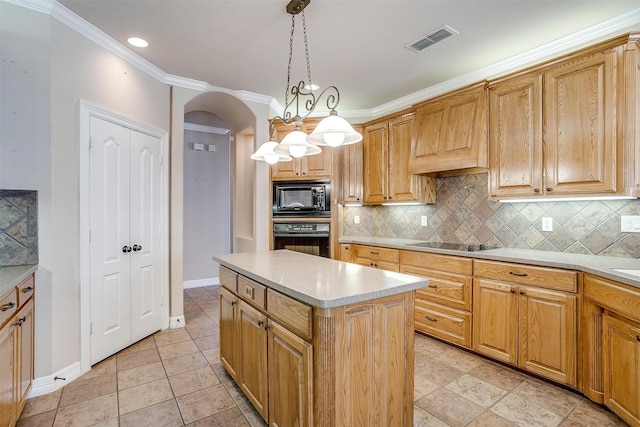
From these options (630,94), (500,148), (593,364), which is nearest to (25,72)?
(500,148)

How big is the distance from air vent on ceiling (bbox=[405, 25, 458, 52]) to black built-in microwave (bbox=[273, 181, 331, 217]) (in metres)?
1.81

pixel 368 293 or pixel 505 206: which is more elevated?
pixel 505 206

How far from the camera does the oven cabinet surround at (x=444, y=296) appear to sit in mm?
2764

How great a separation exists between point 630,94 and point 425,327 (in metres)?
2.43

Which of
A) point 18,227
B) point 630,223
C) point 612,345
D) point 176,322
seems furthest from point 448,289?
point 18,227

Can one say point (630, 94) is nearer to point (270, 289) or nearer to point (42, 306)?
point (270, 289)

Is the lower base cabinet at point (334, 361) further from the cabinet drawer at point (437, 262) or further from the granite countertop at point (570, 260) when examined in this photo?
the cabinet drawer at point (437, 262)

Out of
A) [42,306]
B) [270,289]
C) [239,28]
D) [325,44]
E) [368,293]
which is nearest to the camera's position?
[368,293]

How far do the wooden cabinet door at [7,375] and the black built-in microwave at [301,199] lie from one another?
2654 millimetres

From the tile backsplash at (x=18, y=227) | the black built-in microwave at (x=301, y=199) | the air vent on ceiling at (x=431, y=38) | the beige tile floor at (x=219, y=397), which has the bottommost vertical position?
the beige tile floor at (x=219, y=397)

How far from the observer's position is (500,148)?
273 centimetres

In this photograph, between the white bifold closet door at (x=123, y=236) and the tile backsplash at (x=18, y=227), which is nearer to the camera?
the tile backsplash at (x=18, y=227)

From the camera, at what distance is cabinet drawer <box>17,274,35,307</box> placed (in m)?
1.84

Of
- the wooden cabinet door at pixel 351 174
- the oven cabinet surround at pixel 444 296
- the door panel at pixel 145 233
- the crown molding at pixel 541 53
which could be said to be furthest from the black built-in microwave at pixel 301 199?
the crown molding at pixel 541 53
